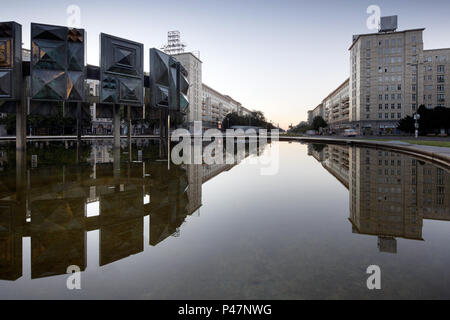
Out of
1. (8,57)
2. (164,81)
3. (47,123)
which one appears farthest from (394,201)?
(47,123)

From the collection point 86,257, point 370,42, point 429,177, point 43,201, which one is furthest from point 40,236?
point 370,42

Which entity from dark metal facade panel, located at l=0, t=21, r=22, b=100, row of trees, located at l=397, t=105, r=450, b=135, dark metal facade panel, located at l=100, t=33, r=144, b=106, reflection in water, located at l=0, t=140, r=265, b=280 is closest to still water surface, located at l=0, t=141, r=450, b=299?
reflection in water, located at l=0, t=140, r=265, b=280

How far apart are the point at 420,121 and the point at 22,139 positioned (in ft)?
224

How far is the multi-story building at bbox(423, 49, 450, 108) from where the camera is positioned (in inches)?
3497

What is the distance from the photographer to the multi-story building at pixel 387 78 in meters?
80.6

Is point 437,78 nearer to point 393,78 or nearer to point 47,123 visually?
point 393,78

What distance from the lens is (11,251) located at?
470 centimetres

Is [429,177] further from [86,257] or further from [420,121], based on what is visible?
[420,121]

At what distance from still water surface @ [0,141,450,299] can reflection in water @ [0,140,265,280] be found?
0.03 metres

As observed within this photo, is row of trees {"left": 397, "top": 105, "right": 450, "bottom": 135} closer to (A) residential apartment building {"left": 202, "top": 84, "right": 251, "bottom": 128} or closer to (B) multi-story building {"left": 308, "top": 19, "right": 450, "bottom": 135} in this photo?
(B) multi-story building {"left": 308, "top": 19, "right": 450, "bottom": 135}

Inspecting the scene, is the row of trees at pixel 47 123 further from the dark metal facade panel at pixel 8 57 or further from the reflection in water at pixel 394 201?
the reflection in water at pixel 394 201

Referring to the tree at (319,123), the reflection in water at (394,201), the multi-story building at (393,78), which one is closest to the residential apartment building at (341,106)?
the tree at (319,123)

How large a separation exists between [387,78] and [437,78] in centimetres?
1974
